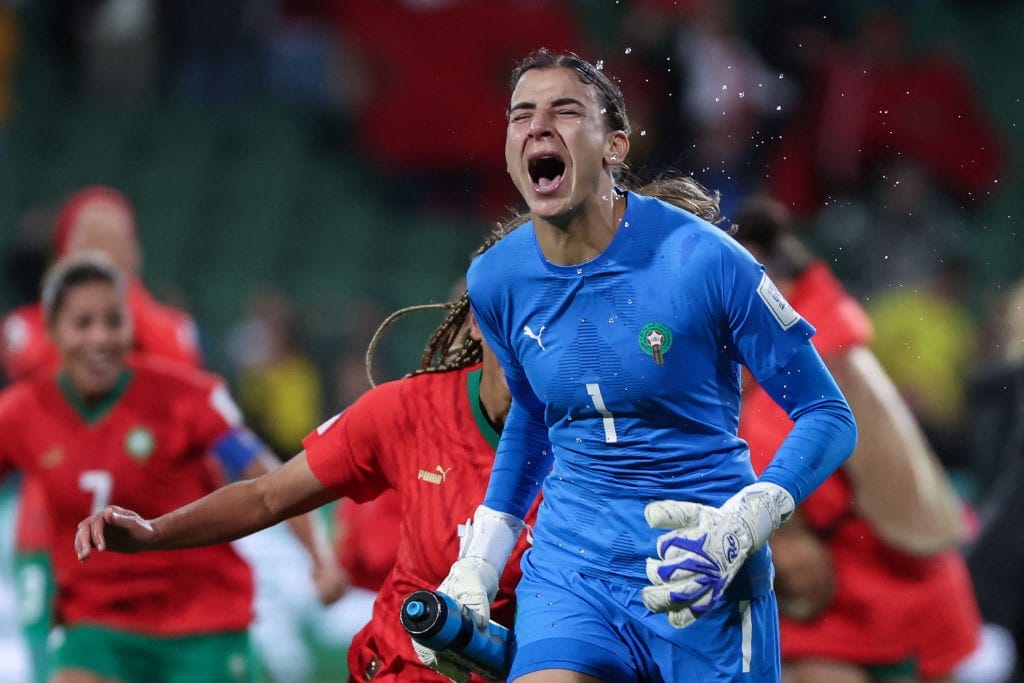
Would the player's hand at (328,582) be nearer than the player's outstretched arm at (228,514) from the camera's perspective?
No

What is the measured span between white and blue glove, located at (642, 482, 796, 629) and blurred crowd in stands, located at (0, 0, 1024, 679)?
5894mm

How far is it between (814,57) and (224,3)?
4.94m

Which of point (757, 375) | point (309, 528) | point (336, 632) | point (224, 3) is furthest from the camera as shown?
point (224, 3)

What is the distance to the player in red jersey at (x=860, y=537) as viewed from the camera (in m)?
5.45

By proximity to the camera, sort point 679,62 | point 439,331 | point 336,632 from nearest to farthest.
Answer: point 439,331 < point 336,632 < point 679,62

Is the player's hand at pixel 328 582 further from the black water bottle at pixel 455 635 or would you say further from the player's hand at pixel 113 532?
the black water bottle at pixel 455 635

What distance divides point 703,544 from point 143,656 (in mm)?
2754

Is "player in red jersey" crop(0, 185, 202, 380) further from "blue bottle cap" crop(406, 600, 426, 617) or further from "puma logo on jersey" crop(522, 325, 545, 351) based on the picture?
"blue bottle cap" crop(406, 600, 426, 617)

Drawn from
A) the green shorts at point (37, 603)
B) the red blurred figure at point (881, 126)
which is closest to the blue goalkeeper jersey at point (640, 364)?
the green shorts at point (37, 603)

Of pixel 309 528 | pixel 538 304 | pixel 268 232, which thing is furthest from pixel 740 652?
pixel 268 232

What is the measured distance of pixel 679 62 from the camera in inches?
455

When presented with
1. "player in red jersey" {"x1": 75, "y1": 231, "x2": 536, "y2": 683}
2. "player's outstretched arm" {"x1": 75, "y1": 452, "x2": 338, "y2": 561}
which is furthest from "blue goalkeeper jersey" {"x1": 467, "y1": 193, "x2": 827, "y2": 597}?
"player's outstretched arm" {"x1": 75, "y1": 452, "x2": 338, "y2": 561}

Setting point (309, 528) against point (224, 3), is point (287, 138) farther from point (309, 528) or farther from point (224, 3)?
point (309, 528)

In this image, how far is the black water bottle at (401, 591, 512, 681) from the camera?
3479 mm
